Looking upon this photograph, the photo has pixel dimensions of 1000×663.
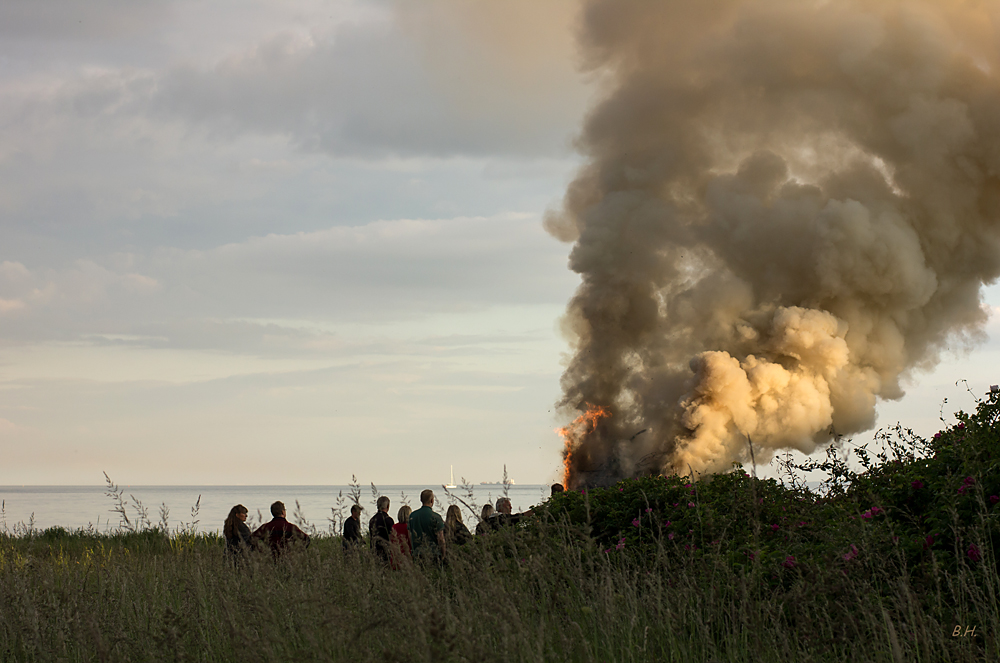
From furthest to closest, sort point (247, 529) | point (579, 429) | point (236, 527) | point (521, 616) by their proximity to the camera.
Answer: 1. point (579, 429)
2. point (247, 529)
3. point (236, 527)
4. point (521, 616)

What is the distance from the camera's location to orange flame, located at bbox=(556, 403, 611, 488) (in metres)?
36.6

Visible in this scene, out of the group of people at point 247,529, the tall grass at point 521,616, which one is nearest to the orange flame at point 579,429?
the group of people at point 247,529

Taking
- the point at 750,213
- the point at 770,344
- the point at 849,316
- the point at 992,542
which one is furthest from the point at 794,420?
the point at 992,542

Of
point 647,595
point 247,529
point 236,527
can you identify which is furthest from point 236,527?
point 647,595

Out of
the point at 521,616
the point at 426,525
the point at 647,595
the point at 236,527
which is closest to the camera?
the point at 521,616

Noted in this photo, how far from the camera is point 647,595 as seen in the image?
6098mm

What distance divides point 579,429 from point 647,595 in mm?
30920

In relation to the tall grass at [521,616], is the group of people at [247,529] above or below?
above

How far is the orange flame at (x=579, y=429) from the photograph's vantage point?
36.6m

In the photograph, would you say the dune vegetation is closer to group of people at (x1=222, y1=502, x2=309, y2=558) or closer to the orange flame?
group of people at (x1=222, y1=502, x2=309, y2=558)

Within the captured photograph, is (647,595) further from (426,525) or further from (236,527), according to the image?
(236,527)

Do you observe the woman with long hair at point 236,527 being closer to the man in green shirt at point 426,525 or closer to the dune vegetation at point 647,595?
the dune vegetation at point 647,595

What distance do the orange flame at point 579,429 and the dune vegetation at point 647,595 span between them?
26895 mm

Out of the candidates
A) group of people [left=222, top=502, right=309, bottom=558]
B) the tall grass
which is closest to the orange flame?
group of people [left=222, top=502, right=309, bottom=558]
